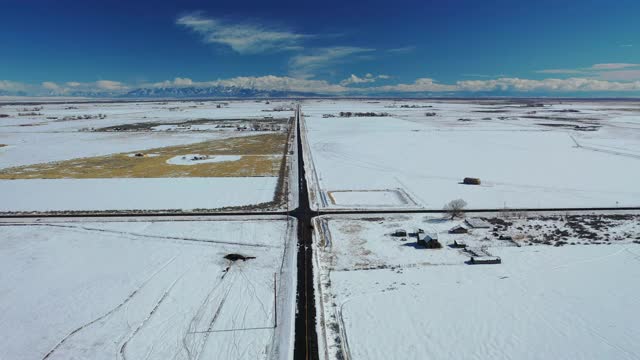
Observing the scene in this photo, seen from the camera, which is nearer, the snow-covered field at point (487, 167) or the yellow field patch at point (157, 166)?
the snow-covered field at point (487, 167)

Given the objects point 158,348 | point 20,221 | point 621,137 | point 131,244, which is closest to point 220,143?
point 20,221

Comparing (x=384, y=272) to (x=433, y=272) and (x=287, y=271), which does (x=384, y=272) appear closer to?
(x=433, y=272)

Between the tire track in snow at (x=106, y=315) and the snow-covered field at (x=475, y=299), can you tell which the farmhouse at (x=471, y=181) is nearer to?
the snow-covered field at (x=475, y=299)

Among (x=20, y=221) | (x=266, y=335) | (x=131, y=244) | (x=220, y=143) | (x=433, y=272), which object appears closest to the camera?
(x=266, y=335)

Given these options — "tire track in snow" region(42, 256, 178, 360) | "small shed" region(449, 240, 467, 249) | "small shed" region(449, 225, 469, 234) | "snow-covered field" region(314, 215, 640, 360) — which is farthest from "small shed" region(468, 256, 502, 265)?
"tire track in snow" region(42, 256, 178, 360)

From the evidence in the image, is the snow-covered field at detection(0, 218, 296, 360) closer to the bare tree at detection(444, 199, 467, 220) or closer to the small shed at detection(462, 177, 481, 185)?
the bare tree at detection(444, 199, 467, 220)

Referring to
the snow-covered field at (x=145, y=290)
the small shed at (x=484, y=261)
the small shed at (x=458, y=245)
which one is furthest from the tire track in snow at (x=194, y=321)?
the small shed at (x=458, y=245)

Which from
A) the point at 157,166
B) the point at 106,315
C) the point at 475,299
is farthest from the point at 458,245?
the point at 157,166
